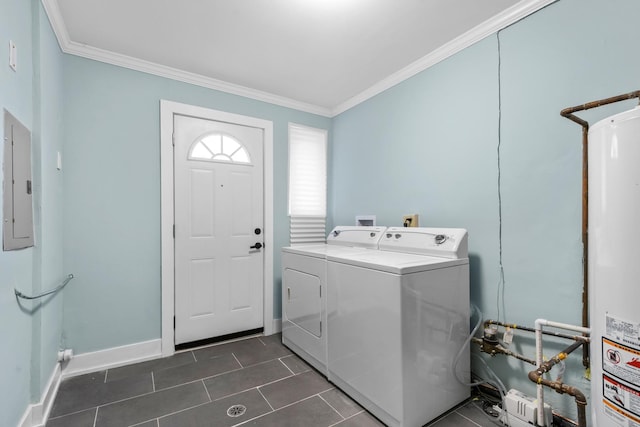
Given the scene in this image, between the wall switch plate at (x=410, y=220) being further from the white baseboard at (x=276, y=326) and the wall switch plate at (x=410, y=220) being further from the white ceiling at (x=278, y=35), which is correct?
the white baseboard at (x=276, y=326)

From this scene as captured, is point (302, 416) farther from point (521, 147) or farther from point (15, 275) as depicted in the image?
point (521, 147)

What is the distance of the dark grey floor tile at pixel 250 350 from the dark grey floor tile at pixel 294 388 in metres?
0.43

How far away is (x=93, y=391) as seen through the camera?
2119 millimetres

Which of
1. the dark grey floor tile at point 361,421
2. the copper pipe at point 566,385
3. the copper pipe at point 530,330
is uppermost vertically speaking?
the copper pipe at point 530,330

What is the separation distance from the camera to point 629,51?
1494mm

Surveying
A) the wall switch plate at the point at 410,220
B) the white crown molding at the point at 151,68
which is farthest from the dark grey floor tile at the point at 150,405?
the white crown molding at the point at 151,68

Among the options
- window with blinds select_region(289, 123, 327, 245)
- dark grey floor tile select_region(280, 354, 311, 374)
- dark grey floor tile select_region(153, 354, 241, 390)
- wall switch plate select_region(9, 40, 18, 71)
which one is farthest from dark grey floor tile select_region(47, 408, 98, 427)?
window with blinds select_region(289, 123, 327, 245)

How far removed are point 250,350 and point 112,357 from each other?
1.16m

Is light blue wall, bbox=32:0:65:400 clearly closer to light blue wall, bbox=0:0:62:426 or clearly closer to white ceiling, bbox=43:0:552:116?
light blue wall, bbox=0:0:62:426

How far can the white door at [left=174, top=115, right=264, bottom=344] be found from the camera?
9.27 ft

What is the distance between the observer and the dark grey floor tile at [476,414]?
1790mm

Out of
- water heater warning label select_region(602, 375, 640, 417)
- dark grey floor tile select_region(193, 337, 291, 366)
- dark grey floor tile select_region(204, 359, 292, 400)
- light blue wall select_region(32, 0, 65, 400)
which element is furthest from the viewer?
dark grey floor tile select_region(193, 337, 291, 366)

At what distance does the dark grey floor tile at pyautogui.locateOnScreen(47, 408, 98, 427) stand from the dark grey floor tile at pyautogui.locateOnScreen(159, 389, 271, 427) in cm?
45

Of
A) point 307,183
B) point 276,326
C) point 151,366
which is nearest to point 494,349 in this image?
point 276,326
